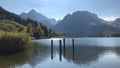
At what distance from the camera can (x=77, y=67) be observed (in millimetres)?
34375

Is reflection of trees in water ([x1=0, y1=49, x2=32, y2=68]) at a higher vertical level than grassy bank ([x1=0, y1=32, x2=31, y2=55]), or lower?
lower

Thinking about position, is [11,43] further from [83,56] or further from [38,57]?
[83,56]

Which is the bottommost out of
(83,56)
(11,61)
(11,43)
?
(83,56)

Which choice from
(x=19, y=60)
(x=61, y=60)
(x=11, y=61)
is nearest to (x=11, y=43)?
(x=19, y=60)

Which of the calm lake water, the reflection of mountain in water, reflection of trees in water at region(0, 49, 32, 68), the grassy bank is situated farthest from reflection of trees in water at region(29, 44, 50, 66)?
the reflection of mountain in water

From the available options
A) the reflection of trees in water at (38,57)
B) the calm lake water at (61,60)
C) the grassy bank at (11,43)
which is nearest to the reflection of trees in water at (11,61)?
the calm lake water at (61,60)

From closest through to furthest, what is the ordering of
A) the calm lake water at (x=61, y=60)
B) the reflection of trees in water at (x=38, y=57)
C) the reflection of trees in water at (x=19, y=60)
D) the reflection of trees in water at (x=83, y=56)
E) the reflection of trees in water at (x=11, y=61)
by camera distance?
the reflection of trees in water at (x=11, y=61), the calm lake water at (x=61, y=60), the reflection of trees in water at (x=19, y=60), the reflection of trees in water at (x=38, y=57), the reflection of trees in water at (x=83, y=56)

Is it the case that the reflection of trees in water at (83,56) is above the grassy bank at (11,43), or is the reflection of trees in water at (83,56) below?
below

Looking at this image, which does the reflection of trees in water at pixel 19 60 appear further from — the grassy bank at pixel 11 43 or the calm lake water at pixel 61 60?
the grassy bank at pixel 11 43

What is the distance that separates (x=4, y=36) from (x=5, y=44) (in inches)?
78.3

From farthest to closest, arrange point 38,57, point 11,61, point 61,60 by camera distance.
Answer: point 38,57
point 61,60
point 11,61

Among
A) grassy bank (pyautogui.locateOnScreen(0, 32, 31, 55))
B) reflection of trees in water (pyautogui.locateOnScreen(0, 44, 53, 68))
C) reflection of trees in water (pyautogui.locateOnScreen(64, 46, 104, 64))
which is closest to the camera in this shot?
reflection of trees in water (pyautogui.locateOnScreen(0, 44, 53, 68))

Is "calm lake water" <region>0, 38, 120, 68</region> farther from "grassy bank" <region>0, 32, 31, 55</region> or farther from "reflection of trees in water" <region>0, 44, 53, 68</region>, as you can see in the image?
"grassy bank" <region>0, 32, 31, 55</region>

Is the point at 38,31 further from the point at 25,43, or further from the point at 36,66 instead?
the point at 36,66
